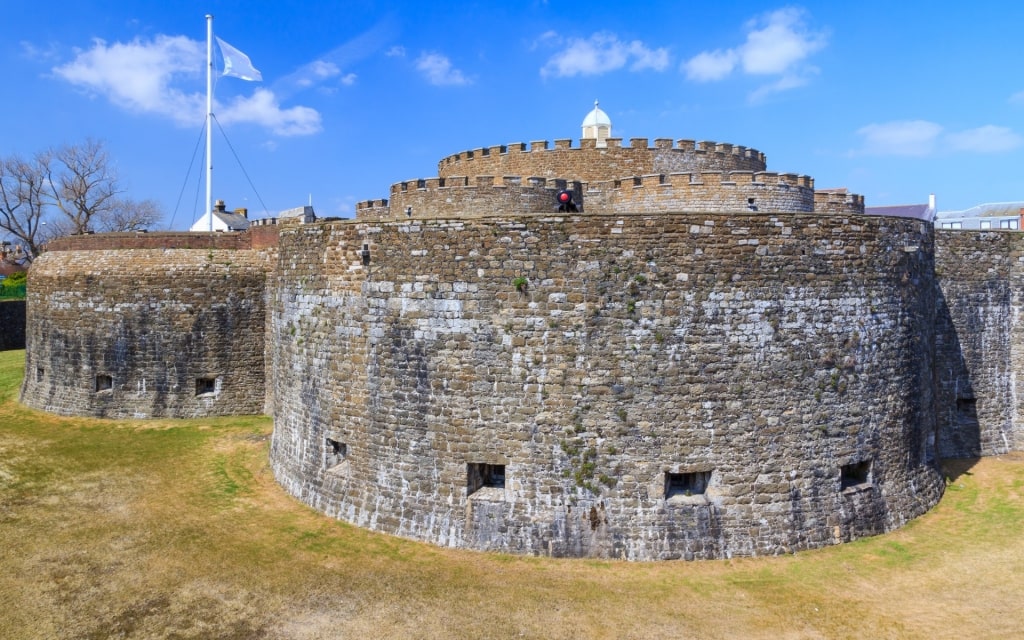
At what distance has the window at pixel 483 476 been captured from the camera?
11.6 meters

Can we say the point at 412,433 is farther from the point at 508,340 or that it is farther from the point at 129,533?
the point at 129,533

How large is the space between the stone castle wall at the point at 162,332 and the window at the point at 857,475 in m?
16.8

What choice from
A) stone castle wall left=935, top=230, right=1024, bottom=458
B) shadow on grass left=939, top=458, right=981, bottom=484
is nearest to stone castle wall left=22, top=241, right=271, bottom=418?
shadow on grass left=939, top=458, right=981, bottom=484

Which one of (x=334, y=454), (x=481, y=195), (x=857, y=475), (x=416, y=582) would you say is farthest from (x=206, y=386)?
(x=857, y=475)

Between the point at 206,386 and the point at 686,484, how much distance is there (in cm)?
1612

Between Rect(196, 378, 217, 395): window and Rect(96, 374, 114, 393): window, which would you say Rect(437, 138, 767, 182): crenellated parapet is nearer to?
Rect(196, 378, 217, 395): window

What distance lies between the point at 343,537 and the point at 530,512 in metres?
3.56

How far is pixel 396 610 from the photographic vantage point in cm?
976

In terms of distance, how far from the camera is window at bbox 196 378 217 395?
68.9 ft

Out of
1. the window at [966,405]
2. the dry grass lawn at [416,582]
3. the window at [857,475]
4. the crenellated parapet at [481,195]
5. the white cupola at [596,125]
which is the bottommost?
the dry grass lawn at [416,582]

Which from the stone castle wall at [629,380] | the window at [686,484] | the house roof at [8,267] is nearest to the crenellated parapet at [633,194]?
the stone castle wall at [629,380]

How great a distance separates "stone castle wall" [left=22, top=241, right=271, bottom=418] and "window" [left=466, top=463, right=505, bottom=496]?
12.0 m

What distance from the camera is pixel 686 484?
11.5m

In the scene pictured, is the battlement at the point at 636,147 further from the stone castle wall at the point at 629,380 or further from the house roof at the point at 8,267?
the house roof at the point at 8,267
